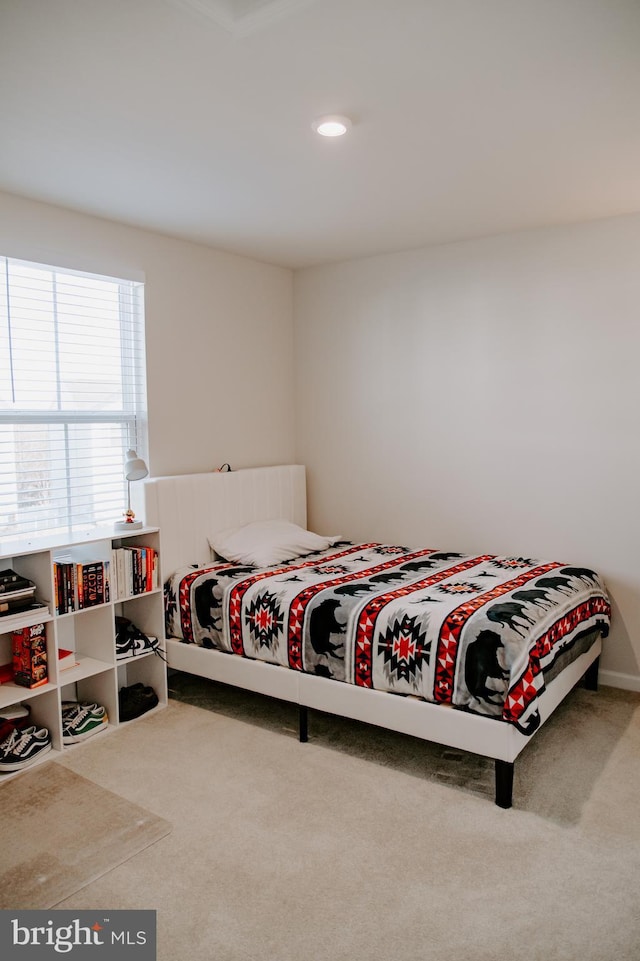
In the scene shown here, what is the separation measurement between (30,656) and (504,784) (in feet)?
6.55

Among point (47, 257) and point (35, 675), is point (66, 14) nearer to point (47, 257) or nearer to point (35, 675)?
point (47, 257)

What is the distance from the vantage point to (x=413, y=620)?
272 cm

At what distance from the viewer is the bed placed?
2.52 meters

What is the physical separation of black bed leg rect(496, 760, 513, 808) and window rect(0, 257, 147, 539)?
7.56 feet

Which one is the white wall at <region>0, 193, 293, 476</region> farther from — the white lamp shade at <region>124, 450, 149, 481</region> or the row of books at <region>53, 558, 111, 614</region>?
the row of books at <region>53, 558, 111, 614</region>

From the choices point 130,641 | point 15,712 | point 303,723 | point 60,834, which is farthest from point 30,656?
point 303,723

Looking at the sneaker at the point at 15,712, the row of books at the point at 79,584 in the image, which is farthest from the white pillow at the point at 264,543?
the sneaker at the point at 15,712

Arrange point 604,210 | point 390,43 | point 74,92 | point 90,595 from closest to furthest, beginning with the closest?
point 390,43 → point 74,92 → point 90,595 → point 604,210

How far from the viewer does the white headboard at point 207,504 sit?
361 cm

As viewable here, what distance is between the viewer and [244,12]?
1.72 m

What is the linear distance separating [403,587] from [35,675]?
169cm

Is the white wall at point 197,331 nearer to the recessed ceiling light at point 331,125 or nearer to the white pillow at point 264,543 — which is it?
the white pillow at point 264,543

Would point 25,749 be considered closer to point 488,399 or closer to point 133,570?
point 133,570

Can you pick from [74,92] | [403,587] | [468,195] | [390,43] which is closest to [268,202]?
[468,195]
